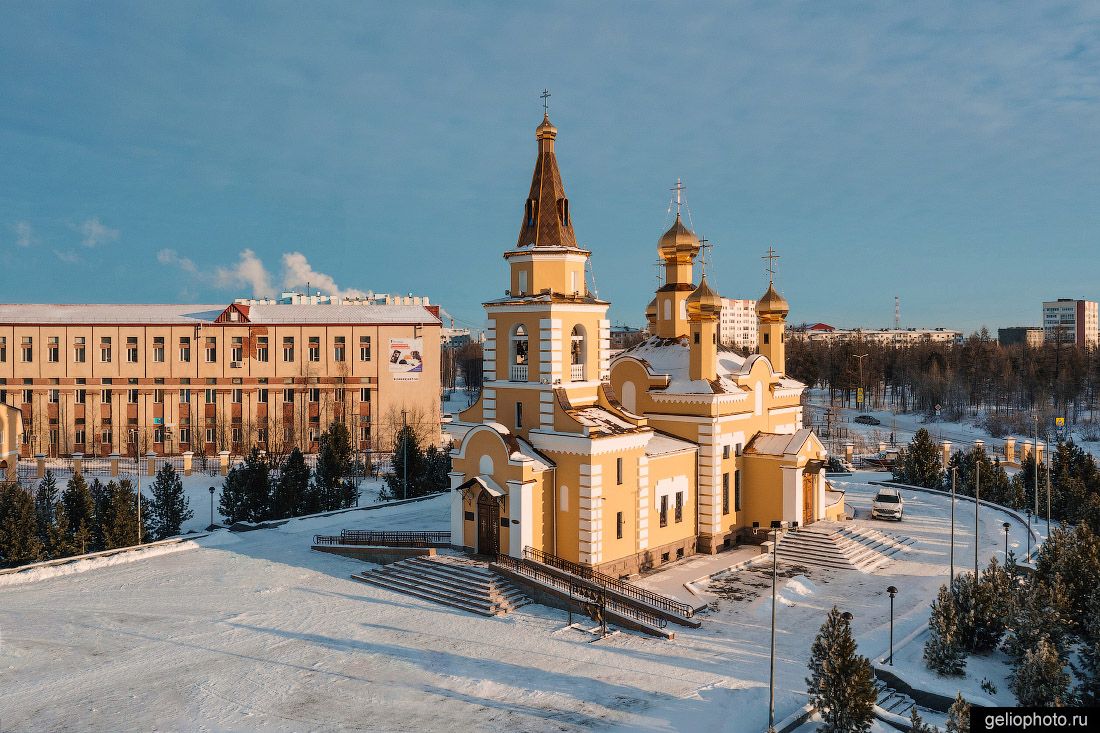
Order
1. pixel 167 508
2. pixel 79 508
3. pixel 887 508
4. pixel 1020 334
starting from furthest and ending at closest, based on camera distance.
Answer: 1. pixel 1020 334
2. pixel 887 508
3. pixel 167 508
4. pixel 79 508

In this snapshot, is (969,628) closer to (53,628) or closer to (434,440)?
(53,628)

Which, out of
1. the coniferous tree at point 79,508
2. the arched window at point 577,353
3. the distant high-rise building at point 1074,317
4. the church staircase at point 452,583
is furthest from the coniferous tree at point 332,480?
the distant high-rise building at point 1074,317

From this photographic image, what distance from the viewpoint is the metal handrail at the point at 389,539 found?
26.7m

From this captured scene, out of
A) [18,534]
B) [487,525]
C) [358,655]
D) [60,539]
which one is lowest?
[358,655]

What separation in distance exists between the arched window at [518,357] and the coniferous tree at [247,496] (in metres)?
14.7

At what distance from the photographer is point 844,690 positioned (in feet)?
48.1

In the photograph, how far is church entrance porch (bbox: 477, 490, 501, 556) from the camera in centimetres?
2480

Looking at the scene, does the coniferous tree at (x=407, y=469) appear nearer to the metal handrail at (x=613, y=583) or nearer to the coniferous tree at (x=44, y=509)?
the coniferous tree at (x=44, y=509)

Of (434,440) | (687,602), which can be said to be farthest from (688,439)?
(434,440)

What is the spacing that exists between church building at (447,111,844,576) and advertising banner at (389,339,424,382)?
28958 mm

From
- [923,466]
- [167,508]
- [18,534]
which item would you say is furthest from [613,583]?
[923,466]

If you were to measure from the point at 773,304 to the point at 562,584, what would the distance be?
17993 mm

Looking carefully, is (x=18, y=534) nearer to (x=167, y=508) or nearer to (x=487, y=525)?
(x=167, y=508)

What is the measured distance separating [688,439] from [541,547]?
301 inches
